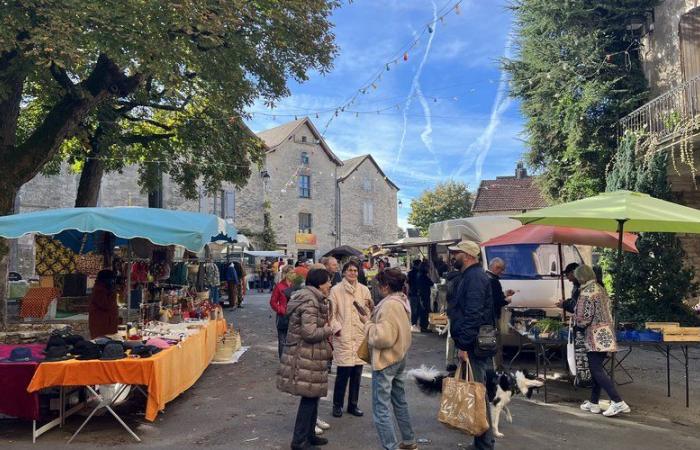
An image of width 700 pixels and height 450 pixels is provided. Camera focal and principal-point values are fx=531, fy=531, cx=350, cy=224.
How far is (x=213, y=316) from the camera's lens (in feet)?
29.9

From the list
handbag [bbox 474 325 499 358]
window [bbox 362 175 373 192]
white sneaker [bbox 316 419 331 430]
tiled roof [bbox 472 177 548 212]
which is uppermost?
window [bbox 362 175 373 192]

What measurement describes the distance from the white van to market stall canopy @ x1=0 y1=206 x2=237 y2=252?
16.6 feet

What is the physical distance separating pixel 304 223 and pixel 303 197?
191 centimetres

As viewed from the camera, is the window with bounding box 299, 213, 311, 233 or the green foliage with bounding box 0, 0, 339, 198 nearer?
the green foliage with bounding box 0, 0, 339, 198

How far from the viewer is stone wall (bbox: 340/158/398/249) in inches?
1656

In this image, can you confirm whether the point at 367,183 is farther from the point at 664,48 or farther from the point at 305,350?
the point at 305,350

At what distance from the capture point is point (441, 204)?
49469 mm

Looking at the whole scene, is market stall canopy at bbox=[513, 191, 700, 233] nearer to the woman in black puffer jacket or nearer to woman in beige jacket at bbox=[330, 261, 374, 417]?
woman in beige jacket at bbox=[330, 261, 374, 417]

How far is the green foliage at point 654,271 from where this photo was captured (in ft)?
35.8

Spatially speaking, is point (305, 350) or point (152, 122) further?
point (152, 122)

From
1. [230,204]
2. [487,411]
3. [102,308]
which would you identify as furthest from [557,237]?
[230,204]

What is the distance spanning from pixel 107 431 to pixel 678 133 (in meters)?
10.5

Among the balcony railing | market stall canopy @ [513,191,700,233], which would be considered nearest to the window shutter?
the balcony railing

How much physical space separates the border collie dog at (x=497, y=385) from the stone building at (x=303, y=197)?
82.7 ft
